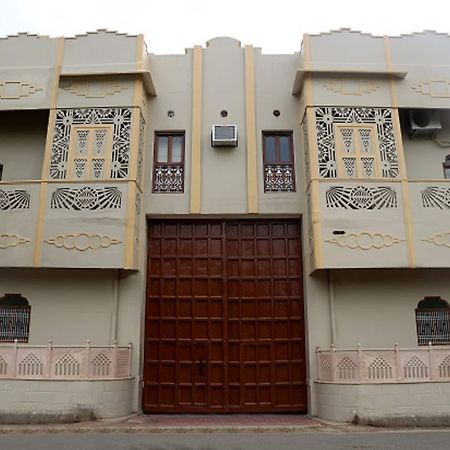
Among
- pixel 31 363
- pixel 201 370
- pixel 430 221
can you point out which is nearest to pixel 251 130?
pixel 430 221

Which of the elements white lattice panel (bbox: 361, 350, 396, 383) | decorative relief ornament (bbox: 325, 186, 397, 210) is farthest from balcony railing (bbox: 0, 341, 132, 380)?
decorative relief ornament (bbox: 325, 186, 397, 210)

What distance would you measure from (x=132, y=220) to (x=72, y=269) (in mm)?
1717

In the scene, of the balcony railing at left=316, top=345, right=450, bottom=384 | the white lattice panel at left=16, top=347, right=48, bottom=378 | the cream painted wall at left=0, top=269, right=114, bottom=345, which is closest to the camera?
the balcony railing at left=316, top=345, right=450, bottom=384

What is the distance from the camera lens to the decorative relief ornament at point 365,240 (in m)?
10.0

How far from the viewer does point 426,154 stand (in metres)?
11.6

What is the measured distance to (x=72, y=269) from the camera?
10.7m

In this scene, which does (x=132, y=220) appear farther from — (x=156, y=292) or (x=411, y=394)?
(x=411, y=394)

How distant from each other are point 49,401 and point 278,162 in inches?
261

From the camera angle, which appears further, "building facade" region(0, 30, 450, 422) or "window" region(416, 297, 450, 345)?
"window" region(416, 297, 450, 345)

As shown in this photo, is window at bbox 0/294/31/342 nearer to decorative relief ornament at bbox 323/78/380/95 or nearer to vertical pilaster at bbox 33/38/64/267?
vertical pilaster at bbox 33/38/64/267

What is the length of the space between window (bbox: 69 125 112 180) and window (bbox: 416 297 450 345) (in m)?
7.04

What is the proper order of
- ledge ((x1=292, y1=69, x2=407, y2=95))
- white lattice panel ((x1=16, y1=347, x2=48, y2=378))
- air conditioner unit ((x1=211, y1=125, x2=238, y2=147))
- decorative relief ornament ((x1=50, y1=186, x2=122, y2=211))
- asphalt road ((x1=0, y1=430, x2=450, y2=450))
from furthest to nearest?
air conditioner unit ((x1=211, y1=125, x2=238, y2=147)) → ledge ((x1=292, y1=69, x2=407, y2=95)) → decorative relief ornament ((x1=50, y1=186, x2=122, y2=211)) → white lattice panel ((x1=16, y1=347, x2=48, y2=378)) → asphalt road ((x1=0, y1=430, x2=450, y2=450))

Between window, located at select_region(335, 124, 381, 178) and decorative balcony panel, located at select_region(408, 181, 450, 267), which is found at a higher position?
window, located at select_region(335, 124, 381, 178)

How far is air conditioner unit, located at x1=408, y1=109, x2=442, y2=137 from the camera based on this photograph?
37.4 ft
